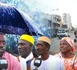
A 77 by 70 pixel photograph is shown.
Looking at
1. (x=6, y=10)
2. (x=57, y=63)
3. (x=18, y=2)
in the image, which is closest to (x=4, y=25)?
(x=6, y=10)

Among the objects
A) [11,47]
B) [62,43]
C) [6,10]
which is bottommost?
[11,47]

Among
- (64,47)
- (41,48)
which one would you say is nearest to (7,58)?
(41,48)

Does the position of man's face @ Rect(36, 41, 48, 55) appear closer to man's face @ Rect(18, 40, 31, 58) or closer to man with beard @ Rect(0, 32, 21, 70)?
man's face @ Rect(18, 40, 31, 58)

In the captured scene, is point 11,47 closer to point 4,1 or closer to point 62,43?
point 4,1

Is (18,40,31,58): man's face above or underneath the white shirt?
above

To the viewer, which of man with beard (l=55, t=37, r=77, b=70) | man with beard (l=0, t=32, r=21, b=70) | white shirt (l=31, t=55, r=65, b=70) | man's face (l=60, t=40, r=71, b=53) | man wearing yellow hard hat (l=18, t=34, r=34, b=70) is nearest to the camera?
man with beard (l=0, t=32, r=21, b=70)

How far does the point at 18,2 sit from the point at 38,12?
1013mm

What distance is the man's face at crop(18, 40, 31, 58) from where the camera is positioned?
359 centimetres

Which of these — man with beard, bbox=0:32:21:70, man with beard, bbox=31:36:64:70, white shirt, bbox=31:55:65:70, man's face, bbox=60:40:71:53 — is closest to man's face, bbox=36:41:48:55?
man with beard, bbox=31:36:64:70

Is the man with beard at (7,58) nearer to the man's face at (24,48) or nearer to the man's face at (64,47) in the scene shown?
the man's face at (24,48)

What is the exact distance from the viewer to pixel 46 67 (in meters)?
3.40

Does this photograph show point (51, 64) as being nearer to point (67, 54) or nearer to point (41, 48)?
point (41, 48)

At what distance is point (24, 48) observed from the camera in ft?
11.8

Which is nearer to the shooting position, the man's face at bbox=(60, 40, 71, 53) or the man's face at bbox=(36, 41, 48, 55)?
the man's face at bbox=(36, 41, 48, 55)
